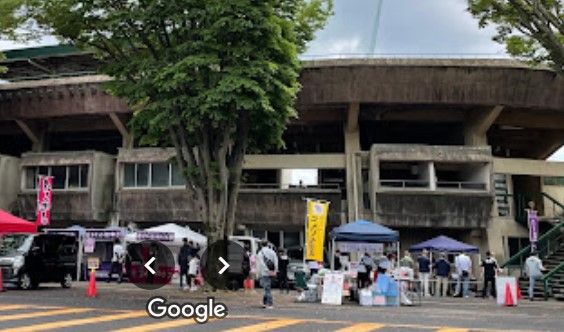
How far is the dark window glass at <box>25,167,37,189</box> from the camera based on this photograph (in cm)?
3722

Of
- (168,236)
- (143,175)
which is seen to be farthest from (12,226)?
(143,175)

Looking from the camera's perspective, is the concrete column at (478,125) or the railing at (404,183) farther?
the concrete column at (478,125)

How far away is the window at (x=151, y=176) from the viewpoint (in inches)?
1364

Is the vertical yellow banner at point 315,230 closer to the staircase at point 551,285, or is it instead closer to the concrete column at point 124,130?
the staircase at point 551,285

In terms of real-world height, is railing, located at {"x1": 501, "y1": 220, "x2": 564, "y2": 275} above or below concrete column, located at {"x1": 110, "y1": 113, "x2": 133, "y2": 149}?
below

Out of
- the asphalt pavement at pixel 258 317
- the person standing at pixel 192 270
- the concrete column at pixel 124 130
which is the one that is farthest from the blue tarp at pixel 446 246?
the concrete column at pixel 124 130

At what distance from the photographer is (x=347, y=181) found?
32.8 m

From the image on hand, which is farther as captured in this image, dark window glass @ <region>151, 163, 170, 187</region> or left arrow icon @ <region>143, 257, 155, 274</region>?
dark window glass @ <region>151, 163, 170, 187</region>

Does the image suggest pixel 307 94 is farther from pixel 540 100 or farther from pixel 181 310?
pixel 181 310

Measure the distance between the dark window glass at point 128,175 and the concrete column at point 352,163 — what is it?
1215cm

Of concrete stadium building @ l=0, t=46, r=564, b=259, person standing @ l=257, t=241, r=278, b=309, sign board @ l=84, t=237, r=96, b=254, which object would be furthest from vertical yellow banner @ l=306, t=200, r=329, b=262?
sign board @ l=84, t=237, r=96, b=254

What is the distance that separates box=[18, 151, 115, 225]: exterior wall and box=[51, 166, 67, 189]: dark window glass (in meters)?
0.44

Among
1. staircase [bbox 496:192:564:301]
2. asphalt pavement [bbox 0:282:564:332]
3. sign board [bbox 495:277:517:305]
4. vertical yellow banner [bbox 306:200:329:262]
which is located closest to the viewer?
asphalt pavement [bbox 0:282:564:332]

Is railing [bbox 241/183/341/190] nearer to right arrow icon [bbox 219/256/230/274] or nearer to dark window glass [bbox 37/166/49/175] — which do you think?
right arrow icon [bbox 219/256/230/274]
